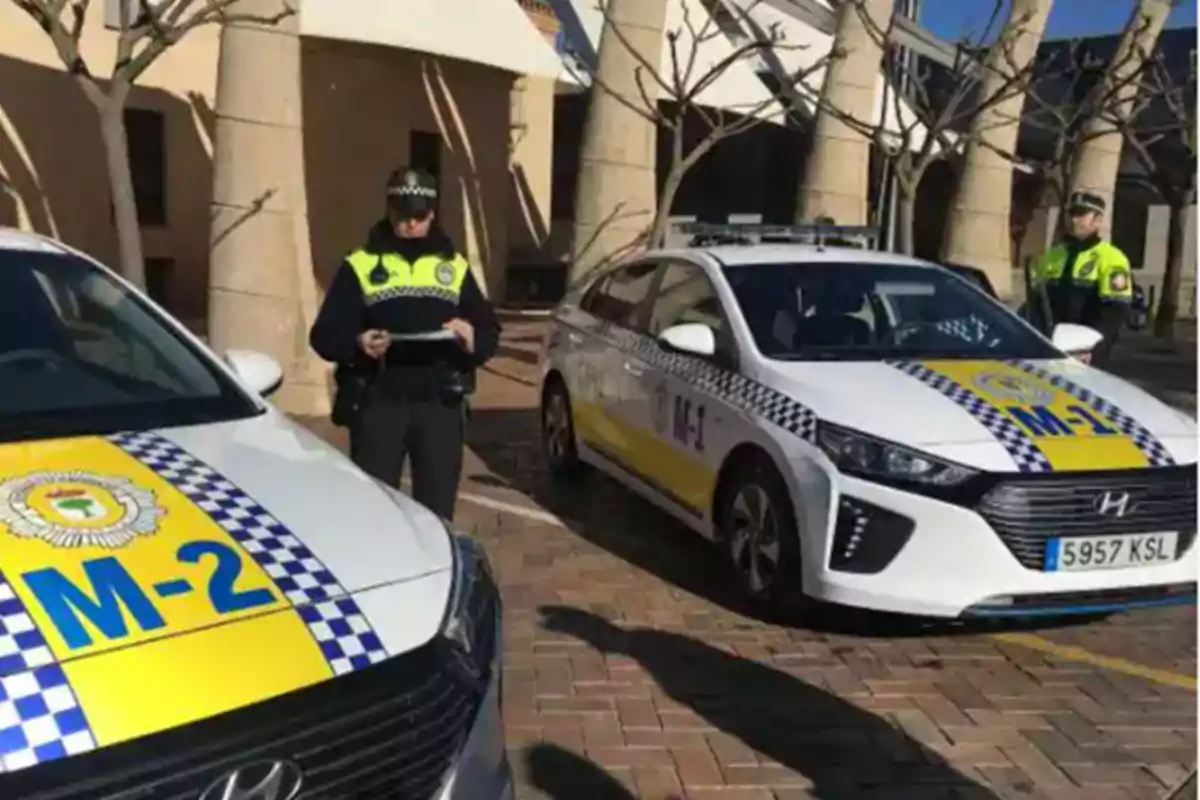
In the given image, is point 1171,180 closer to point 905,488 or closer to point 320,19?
point 320,19

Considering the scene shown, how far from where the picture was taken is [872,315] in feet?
20.5

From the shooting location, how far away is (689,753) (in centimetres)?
430

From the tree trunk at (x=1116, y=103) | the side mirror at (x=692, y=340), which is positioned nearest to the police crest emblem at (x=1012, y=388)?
the side mirror at (x=692, y=340)

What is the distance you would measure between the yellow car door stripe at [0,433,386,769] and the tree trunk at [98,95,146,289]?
5.06m

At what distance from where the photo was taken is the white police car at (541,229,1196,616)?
4.98 m

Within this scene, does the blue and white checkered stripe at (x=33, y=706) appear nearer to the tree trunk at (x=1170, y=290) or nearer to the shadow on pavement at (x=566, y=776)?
the shadow on pavement at (x=566, y=776)

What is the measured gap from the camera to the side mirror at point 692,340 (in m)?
6.02

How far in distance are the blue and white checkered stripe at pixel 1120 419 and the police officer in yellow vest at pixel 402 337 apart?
2274 millimetres

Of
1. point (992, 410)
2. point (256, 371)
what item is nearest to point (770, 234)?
point (992, 410)

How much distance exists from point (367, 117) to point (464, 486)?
423 inches

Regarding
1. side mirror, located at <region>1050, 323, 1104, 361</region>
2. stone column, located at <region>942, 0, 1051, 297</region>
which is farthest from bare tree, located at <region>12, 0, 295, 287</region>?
stone column, located at <region>942, 0, 1051, 297</region>

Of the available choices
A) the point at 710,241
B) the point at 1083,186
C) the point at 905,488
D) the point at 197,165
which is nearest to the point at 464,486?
the point at 710,241

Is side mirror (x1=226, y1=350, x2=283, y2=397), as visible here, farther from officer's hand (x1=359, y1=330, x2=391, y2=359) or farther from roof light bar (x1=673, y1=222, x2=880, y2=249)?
roof light bar (x1=673, y1=222, x2=880, y2=249)

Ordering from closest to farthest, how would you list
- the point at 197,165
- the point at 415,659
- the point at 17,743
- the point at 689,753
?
the point at 17,743 < the point at 415,659 < the point at 689,753 < the point at 197,165
